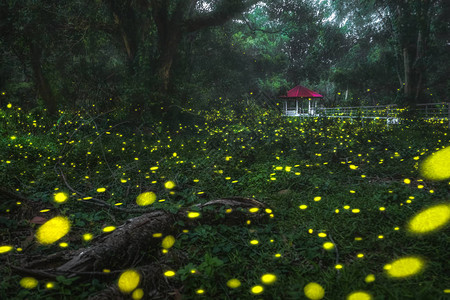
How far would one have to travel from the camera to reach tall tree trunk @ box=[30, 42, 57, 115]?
958cm

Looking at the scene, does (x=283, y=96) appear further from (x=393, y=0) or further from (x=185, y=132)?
(x=185, y=132)

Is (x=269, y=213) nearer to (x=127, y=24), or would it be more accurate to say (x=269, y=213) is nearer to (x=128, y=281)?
(x=128, y=281)

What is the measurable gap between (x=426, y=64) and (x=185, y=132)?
39.4 ft

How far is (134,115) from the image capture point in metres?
9.79

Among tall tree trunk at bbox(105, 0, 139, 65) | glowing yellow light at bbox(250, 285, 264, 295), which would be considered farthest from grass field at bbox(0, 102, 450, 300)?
tall tree trunk at bbox(105, 0, 139, 65)

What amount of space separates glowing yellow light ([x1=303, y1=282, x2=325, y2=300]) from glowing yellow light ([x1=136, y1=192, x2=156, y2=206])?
239 cm

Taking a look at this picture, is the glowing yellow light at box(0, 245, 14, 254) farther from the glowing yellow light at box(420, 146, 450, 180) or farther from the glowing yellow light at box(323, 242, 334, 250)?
the glowing yellow light at box(420, 146, 450, 180)

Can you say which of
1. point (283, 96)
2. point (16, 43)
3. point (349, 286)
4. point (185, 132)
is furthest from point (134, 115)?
point (283, 96)

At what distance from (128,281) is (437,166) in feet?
18.4

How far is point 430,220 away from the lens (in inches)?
112

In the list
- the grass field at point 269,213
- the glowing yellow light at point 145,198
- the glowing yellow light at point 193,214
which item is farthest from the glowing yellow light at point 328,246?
the glowing yellow light at point 145,198

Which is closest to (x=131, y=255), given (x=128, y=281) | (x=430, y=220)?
(x=128, y=281)

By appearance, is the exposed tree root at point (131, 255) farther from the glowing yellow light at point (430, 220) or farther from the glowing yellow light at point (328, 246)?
the glowing yellow light at point (430, 220)

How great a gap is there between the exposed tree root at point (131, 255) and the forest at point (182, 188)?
0.01 metres
